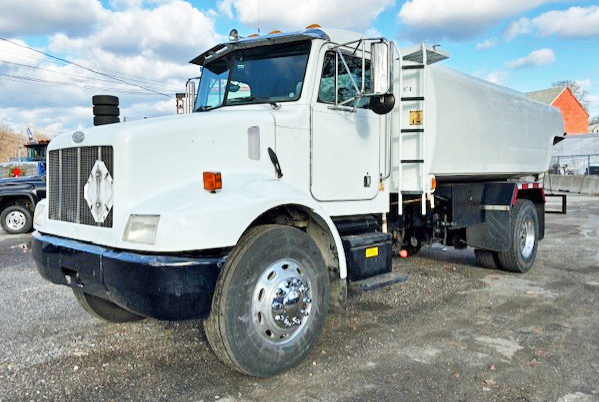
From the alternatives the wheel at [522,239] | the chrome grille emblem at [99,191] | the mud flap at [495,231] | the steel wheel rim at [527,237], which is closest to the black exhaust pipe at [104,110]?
the chrome grille emblem at [99,191]

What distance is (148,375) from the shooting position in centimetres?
382

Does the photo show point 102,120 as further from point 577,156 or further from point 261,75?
point 577,156

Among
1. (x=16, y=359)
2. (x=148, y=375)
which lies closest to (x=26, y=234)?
(x=16, y=359)

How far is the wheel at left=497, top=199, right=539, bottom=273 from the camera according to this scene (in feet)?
24.0

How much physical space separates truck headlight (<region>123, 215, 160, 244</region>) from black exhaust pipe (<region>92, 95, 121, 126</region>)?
1543mm

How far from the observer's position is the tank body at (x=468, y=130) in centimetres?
579

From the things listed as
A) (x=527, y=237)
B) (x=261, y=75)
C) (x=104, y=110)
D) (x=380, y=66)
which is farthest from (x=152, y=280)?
(x=527, y=237)

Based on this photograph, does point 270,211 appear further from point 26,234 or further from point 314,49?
point 26,234

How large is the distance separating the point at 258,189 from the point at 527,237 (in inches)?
222

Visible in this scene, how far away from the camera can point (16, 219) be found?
12.6 metres

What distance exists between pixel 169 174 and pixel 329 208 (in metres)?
1.65

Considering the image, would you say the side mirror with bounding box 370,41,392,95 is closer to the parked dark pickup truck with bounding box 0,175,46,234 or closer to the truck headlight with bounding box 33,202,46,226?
the truck headlight with bounding box 33,202,46,226

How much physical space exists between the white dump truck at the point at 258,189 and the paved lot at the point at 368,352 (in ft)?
1.11

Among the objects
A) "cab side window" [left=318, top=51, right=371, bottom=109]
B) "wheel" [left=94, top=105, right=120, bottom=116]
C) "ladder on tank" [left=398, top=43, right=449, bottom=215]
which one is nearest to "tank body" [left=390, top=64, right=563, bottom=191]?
"ladder on tank" [left=398, top=43, right=449, bottom=215]
